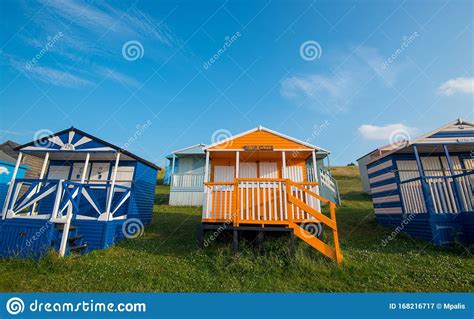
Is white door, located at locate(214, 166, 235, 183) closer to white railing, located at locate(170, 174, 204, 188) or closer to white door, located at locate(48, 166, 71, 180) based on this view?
white door, located at locate(48, 166, 71, 180)

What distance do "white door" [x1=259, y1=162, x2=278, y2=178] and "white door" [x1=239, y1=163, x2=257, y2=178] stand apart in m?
0.31

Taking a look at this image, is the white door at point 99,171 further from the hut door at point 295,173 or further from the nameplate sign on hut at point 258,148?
the hut door at point 295,173

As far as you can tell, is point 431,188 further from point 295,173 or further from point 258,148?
point 258,148

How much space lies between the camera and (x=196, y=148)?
18609 millimetres

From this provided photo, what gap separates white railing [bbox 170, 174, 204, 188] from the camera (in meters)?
17.0

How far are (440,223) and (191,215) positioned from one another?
37.9 ft

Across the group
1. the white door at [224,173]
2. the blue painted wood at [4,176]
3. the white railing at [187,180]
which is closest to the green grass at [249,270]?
the white door at [224,173]

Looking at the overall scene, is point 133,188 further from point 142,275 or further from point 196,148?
point 196,148

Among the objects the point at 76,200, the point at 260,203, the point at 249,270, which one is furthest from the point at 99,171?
the point at 249,270

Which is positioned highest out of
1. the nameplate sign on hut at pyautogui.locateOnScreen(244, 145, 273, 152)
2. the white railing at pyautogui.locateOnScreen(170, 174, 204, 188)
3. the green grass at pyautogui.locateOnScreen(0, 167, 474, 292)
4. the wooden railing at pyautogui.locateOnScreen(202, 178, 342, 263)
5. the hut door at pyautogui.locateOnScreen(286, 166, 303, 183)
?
the white railing at pyautogui.locateOnScreen(170, 174, 204, 188)

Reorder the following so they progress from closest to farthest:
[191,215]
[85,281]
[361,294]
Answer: [361,294], [85,281], [191,215]

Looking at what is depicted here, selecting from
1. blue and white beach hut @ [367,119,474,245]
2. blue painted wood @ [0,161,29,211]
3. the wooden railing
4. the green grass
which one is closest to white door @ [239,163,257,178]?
the wooden railing

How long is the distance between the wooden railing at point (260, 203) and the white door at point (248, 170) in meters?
2.30

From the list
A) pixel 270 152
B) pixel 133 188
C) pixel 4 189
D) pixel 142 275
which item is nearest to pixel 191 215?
pixel 133 188
